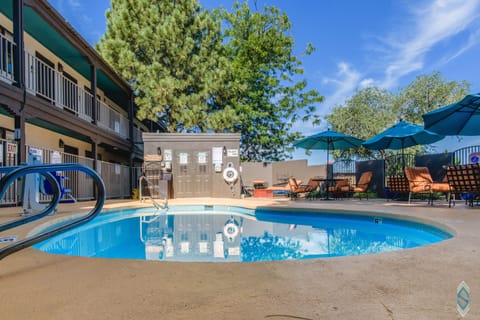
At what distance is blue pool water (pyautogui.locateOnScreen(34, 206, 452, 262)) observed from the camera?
379 centimetres

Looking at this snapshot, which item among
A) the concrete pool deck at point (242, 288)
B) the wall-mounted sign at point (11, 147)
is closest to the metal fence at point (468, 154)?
the concrete pool deck at point (242, 288)

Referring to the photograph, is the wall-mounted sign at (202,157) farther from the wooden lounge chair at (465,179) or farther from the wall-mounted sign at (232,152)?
the wooden lounge chair at (465,179)

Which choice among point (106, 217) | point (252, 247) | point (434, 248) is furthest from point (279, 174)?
point (434, 248)

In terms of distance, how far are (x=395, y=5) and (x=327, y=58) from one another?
5.14 meters

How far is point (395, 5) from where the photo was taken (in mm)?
17250

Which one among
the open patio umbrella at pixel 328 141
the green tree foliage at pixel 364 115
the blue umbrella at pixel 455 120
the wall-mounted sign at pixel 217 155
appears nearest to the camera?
the blue umbrella at pixel 455 120

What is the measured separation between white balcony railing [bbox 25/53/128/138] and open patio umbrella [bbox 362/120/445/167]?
9.33 meters

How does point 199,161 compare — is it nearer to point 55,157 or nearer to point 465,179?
point 55,157

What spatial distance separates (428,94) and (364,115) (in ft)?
11.8

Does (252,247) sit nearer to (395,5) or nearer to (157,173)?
(157,173)

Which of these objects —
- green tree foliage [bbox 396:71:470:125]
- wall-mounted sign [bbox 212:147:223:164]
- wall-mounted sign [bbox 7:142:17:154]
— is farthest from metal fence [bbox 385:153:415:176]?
wall-mounted sign [bbox 7:142:17:154]

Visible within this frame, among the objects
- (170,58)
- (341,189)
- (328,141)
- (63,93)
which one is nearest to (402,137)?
(328,141)

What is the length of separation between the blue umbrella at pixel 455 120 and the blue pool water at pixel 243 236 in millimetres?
2645

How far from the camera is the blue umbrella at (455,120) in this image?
5.89m
